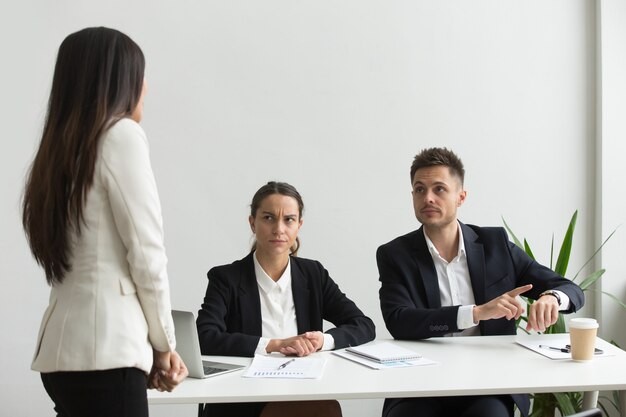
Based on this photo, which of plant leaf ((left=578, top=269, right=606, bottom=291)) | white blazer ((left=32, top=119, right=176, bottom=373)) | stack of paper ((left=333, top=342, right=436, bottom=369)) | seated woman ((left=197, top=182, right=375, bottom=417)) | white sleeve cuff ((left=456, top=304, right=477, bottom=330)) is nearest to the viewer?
white blazer ((left=32, top=119, right=176, bottom=373))

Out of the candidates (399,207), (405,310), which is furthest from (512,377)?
(399,207)

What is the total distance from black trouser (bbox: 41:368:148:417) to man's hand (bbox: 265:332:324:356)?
931mm

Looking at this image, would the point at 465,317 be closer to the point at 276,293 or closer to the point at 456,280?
the point at 456,280

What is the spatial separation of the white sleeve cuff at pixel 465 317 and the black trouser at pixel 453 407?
0.26 m

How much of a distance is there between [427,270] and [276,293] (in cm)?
59

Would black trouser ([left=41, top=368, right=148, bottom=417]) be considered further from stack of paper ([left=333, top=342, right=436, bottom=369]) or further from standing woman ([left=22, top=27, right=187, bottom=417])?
stack of paper ([left=333, top=342, right=436, bottom=369])

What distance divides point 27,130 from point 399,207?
2047 millimetres

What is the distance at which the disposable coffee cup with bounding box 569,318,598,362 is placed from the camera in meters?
2.24

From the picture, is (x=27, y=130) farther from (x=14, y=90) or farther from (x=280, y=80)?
(x=280, y=80)

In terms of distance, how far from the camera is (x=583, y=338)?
2.24 metres

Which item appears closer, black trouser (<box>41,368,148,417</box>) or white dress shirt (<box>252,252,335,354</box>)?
black trouser (<box>41,368,148,417</box>)

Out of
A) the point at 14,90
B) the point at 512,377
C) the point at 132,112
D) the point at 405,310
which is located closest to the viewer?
the point at 132,112

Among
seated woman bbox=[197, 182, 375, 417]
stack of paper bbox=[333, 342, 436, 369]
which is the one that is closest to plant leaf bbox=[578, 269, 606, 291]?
seated woman bbox=[197, 182, 375, 417]

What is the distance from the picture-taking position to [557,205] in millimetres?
3955
